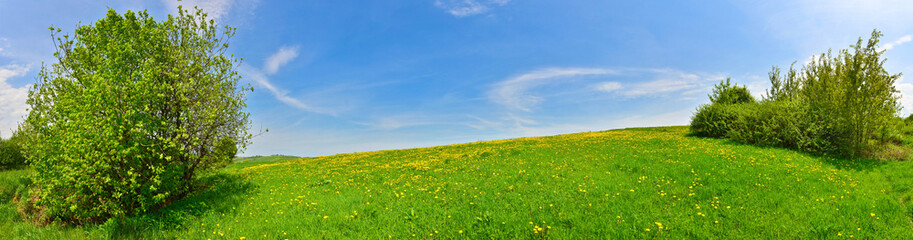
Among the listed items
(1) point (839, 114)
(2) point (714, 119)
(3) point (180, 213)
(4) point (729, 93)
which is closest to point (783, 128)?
(1) point (839, 114)

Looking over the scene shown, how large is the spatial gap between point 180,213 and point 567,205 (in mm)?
12260

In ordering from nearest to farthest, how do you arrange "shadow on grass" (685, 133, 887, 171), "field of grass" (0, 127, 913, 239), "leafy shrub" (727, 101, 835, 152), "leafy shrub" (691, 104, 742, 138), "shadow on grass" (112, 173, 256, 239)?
"field of grass" (0, 127, 913, 239) → "shadow on grass" (112, 173, 256, 239) → "shadow on grass" (685, 133, 887, 171) → "leafy shrub" (727, 101, 835, 152) → "leafy shrub" (691, 104, 742, 138)

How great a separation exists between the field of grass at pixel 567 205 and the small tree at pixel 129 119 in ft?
3.55

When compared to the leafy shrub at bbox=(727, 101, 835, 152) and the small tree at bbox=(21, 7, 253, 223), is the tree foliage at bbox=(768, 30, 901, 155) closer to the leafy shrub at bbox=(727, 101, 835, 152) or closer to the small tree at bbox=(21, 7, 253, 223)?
the leafy shrub at bbox=(727, 101, 835, 152)

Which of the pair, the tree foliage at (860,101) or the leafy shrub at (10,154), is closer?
the tree foliage at (860,101)

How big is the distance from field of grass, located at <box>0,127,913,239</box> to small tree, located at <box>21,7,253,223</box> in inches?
42.6

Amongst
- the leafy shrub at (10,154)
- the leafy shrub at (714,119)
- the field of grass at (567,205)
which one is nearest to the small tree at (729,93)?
the leafy shrub at (714,119)

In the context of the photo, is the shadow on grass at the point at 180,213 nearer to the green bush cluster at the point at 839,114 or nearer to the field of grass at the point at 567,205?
the field of grass at the point at 567,205

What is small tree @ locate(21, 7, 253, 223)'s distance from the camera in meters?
10.1

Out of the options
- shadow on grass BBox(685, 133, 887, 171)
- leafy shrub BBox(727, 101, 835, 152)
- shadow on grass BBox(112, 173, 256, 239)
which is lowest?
shadow on grass BBox(685, 133, 887, 171)

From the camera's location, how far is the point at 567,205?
9406mm

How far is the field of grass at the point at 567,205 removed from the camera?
7.92m

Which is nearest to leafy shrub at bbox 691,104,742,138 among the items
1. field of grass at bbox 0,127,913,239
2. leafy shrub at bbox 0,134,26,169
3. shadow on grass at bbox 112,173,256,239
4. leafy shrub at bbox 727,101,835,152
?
leafy shrub at bbox 727,101,835,152

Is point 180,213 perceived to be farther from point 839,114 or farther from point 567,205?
point 839,114
